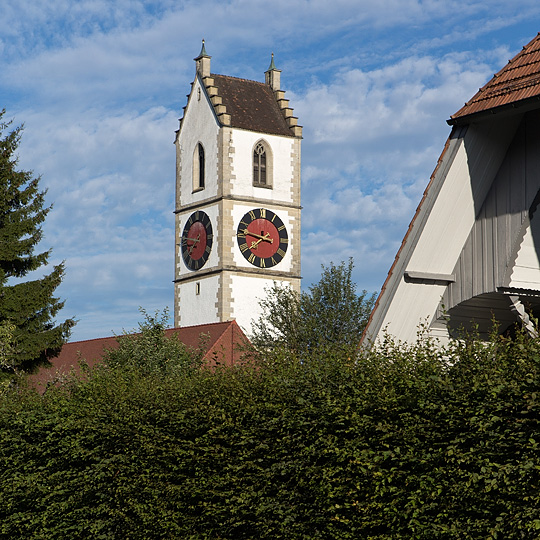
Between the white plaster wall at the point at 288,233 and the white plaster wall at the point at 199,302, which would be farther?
the white plaster wall at the point at 288,233

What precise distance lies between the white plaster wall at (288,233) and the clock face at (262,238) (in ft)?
0.66

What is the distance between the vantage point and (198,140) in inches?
2687

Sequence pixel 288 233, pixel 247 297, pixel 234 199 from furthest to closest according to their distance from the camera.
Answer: pixel 288 233 → pixel 234 199 → pixel 247 297

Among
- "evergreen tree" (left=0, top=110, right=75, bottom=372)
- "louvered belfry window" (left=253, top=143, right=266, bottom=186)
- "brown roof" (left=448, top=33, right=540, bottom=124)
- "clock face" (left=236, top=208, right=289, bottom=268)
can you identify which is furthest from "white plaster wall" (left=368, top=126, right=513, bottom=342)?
"louvered belfry window" (left=253, top=143, right=266, bottom=186)

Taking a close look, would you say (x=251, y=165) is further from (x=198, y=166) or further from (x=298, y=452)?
(x=298, y=452)

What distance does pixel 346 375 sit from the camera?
32.2 ft

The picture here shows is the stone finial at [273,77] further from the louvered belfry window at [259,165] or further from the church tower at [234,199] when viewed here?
the louvered belfry window at [259,165]

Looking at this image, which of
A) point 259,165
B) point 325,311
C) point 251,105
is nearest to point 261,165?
point 259,165

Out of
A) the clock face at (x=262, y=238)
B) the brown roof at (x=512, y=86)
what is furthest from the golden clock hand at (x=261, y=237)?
the brown roof at (x=512, y=86)

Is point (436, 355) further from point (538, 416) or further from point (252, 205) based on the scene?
point (252, 205)

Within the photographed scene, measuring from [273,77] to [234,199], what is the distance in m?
10.1

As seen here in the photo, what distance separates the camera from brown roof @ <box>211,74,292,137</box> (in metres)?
66.9

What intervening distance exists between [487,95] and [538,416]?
192 inches

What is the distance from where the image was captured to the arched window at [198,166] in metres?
68.2
